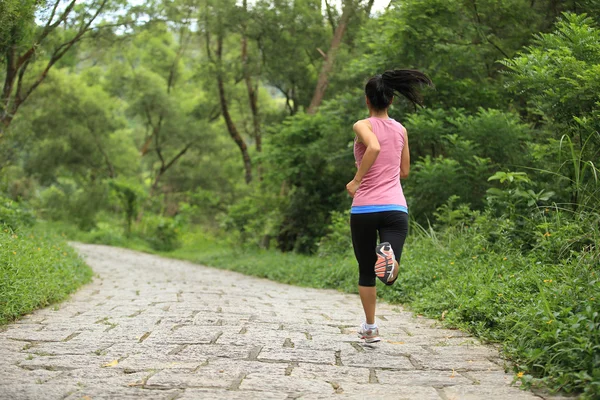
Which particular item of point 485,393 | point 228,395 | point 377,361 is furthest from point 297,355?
point 485,393

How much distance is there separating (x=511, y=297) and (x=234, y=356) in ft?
7.84

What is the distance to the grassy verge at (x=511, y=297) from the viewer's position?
3.04 m

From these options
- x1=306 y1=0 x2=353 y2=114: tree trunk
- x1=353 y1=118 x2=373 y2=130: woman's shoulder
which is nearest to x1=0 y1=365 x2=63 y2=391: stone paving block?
x1=353 y1=118 x2=373 y2=130: woman's shoulder

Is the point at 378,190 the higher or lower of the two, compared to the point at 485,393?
higher

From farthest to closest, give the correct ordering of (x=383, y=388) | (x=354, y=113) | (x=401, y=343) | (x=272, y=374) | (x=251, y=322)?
(x=354, y=113), (x=251, y=322), (x=401, y=343), (x=272, y=374), (x=383, y=388)

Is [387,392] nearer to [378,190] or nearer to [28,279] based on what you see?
[378,190]

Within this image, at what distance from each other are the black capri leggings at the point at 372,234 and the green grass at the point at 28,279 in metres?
3.07

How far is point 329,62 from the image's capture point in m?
16.1

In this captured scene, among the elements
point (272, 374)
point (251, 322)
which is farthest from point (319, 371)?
point (251, 322)

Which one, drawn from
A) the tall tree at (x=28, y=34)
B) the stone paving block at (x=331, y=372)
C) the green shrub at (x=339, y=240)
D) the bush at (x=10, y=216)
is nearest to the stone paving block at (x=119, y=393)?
the stone paving block at (x=331, y=372)

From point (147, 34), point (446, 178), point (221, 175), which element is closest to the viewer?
point (446, 178)

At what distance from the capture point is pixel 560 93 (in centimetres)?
596

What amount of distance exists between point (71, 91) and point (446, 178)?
23.1 m

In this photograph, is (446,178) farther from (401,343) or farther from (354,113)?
(401,343)
